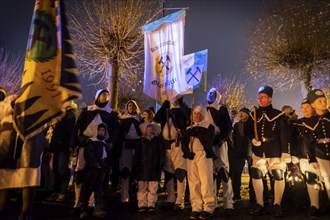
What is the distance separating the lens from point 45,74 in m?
5.34

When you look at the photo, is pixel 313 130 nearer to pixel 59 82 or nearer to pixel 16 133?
pixel 59 82

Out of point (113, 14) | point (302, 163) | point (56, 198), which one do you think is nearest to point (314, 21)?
point (113, 14)

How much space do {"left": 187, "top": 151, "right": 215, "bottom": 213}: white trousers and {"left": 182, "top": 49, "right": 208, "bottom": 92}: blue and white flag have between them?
1426 mm

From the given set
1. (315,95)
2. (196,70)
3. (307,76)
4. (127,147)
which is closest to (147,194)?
(127,147)

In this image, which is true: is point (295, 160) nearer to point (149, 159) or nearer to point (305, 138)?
point (305, 138)

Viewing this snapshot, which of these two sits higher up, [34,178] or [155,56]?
[155,56]

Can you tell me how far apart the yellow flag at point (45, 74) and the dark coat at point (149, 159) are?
2.52 meters

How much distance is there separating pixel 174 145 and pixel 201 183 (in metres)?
1.20

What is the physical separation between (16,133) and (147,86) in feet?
11.1

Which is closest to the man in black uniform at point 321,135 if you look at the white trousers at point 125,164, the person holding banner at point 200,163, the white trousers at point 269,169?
the white trousers at point 269,169

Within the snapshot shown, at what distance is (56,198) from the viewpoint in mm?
8570

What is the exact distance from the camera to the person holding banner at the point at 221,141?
7.07 meters

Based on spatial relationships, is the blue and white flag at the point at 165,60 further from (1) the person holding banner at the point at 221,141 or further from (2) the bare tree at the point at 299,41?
(2) the bare tree at the point at 299,41

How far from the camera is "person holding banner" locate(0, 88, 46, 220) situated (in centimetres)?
524
